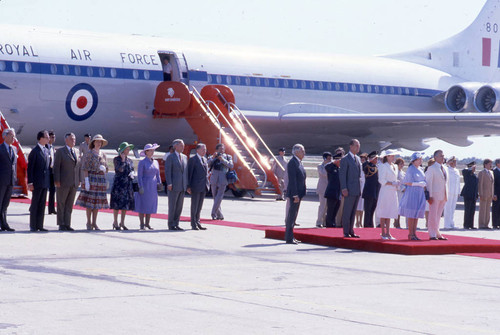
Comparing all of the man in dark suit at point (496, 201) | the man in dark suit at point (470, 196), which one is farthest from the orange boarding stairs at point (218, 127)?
the man in dark suit at point (496, 201)

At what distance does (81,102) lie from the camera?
2538 cm

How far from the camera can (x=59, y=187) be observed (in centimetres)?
1533

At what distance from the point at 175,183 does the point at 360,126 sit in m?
16.4

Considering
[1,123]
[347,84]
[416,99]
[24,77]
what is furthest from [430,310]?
[416,99]

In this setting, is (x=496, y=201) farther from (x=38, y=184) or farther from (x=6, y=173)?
(x=6, y=173)

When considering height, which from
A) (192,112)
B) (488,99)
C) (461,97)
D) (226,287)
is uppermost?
(461,97)

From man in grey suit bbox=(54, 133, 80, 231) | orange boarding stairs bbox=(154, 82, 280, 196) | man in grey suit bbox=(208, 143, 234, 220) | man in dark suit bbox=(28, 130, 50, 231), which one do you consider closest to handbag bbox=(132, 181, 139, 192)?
man in grey suit bbox=(54, 133, 80, 231)

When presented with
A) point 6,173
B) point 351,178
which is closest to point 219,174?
point 351,178

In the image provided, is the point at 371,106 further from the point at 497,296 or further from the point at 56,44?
the point at 497,296

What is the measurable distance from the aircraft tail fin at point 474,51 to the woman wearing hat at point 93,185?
25314 millimetres

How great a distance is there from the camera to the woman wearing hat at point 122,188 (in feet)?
51.5

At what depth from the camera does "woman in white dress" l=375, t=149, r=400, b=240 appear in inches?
583

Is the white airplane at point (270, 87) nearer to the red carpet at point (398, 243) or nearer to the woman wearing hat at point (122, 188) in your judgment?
the woman wearing hat at point (122, 188)

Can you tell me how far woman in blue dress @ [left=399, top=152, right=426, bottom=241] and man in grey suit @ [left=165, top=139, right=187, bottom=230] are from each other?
3.90 meters
